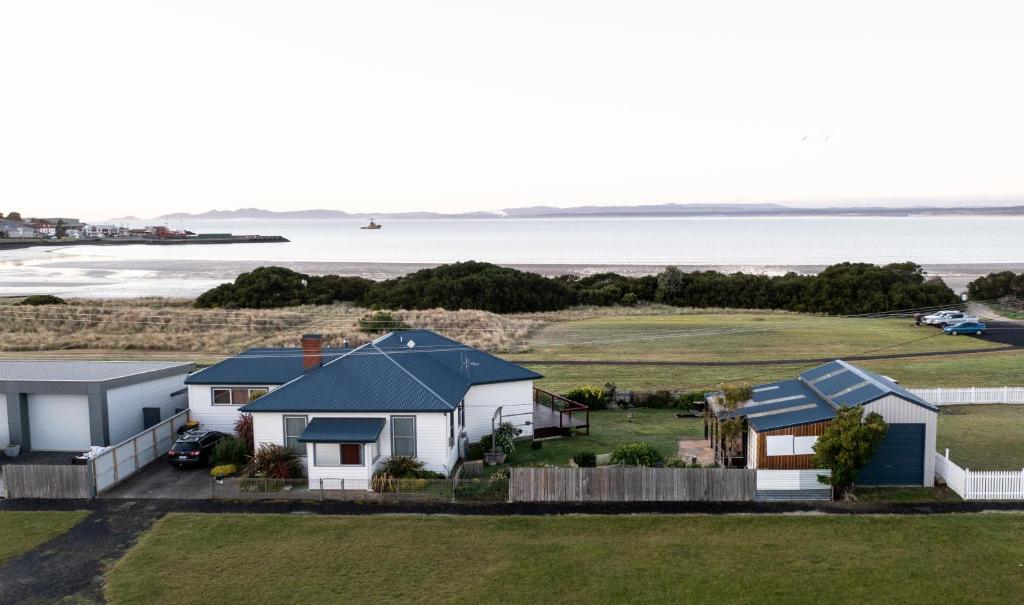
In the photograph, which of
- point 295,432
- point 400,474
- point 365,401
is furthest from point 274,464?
point 400,474

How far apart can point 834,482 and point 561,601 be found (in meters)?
10.8

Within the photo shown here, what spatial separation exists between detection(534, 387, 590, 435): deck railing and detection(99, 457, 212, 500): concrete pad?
14.8 metres

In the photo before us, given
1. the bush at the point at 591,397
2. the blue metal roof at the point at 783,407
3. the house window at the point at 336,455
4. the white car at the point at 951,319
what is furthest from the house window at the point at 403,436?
the white car at the point at 951,319

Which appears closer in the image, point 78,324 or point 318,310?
point 78,324

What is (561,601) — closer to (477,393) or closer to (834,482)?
(834,482)

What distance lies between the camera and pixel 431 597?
17922 millimetres

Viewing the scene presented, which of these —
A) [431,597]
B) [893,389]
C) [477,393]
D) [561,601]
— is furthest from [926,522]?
[477,393]

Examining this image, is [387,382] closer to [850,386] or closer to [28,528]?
[28,528]

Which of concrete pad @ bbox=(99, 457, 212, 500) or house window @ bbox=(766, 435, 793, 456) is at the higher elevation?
house window @ bbox=(766, 435, 793, 456)

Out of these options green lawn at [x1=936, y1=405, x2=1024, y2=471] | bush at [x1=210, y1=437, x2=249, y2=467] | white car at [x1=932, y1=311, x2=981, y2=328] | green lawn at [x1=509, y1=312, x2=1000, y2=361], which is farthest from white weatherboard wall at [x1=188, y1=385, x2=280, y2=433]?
white car at [x1=932, y1=311, x2=981, y2=328]

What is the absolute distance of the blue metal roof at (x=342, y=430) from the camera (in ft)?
81.9

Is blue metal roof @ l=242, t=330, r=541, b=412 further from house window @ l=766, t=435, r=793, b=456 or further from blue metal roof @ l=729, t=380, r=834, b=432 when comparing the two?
house window @ l=766, t=435, r=793, b=456

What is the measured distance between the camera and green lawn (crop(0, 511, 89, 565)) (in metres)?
20.8

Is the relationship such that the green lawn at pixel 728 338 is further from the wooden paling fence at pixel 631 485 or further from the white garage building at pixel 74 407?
the wooden paling fence at pixel 631 485
